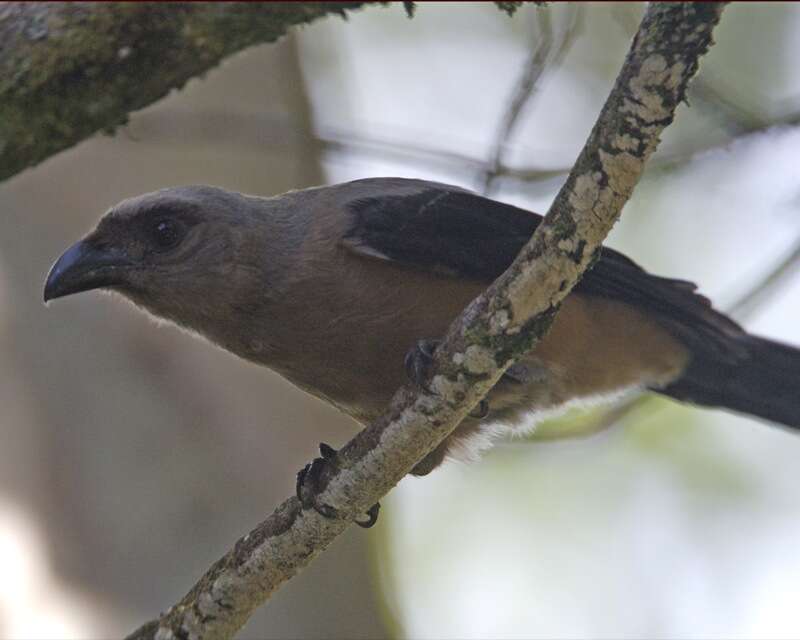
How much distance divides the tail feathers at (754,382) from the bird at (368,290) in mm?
182

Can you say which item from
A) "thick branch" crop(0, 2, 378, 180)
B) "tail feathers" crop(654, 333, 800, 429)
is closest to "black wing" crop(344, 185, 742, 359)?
"tail feathers" crop(654, 333, 800, 429)

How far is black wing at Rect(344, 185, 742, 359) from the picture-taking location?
4824 millimetres

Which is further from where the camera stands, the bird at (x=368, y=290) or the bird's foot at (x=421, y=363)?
the bird at (x=368, y=290)

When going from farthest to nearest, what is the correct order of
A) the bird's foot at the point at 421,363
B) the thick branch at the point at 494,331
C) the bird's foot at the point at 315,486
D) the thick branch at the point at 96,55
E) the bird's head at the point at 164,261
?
the bird's head at the point at 164,261 → the bird's foot at the point at 315,486 → the bird's foot at the point at 421,363 → the thick branch at the point at 494,331 → the thick branch at the point at 96,55

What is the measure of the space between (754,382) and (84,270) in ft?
10.9

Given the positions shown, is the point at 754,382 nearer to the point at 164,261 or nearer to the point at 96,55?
the point at 164,261

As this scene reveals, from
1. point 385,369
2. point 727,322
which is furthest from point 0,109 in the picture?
point 727,322

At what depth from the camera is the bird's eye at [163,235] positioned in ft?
16.2

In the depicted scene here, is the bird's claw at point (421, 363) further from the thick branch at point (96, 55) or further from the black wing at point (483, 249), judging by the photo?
the thick branch at point (96, 55)

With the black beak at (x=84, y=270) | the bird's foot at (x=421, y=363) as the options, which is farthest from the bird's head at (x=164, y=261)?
the bird's foot at (x=421, y=363)

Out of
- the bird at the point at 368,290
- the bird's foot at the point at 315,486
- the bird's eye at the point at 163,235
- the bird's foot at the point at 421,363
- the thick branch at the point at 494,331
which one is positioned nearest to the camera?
the thick branch at the point at 494,331

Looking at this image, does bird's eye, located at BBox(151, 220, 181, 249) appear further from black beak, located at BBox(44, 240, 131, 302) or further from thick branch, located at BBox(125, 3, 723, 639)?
thick branch, located at BBox(125, 3, 723, 639)

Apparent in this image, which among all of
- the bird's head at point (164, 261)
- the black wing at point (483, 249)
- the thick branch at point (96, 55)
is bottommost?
the thick branch at point (96, 55)

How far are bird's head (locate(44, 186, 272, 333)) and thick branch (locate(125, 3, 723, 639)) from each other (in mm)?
1214
